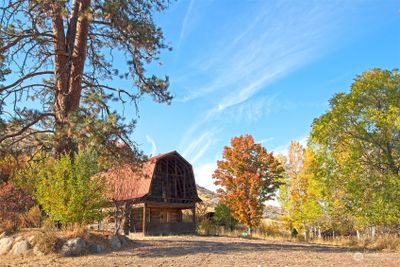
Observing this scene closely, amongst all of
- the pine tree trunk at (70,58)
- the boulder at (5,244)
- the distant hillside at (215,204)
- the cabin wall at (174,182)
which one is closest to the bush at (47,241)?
the boulder at (5,244)

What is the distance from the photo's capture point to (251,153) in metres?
33.6

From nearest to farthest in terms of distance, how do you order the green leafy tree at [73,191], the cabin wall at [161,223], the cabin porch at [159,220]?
the green leafy tree at [73,191] → the cabin porch at [159,220] → the cabin wall at [161,223]

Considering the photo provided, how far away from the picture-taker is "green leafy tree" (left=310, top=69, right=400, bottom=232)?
18555 millimetres

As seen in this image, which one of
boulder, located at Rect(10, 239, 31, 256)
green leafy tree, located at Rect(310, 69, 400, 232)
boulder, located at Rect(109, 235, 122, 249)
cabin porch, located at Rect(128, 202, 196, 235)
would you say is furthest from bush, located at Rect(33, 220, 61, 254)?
cabin porch, located at Rect(128, 202, 196, 235)

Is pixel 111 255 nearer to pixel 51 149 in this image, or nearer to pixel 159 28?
pixel 51 149

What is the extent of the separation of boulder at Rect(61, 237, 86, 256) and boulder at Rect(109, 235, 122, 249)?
140 centimetres

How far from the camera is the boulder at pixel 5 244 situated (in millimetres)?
11799

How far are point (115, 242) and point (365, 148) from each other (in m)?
14.1

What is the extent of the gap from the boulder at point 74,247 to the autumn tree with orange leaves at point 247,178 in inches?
823

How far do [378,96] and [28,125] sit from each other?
17252mm

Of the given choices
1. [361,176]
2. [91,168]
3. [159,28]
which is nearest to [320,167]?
[361,176]

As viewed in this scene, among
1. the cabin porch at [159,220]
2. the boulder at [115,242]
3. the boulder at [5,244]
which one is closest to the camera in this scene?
the boulder at [5,244]

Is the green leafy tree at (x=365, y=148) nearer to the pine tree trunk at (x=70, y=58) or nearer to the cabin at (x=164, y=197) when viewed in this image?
the cabin at (x=164, y=197)

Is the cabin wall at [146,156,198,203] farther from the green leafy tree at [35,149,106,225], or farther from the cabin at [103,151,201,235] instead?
the green leafy tree at [35,149,106,225]
